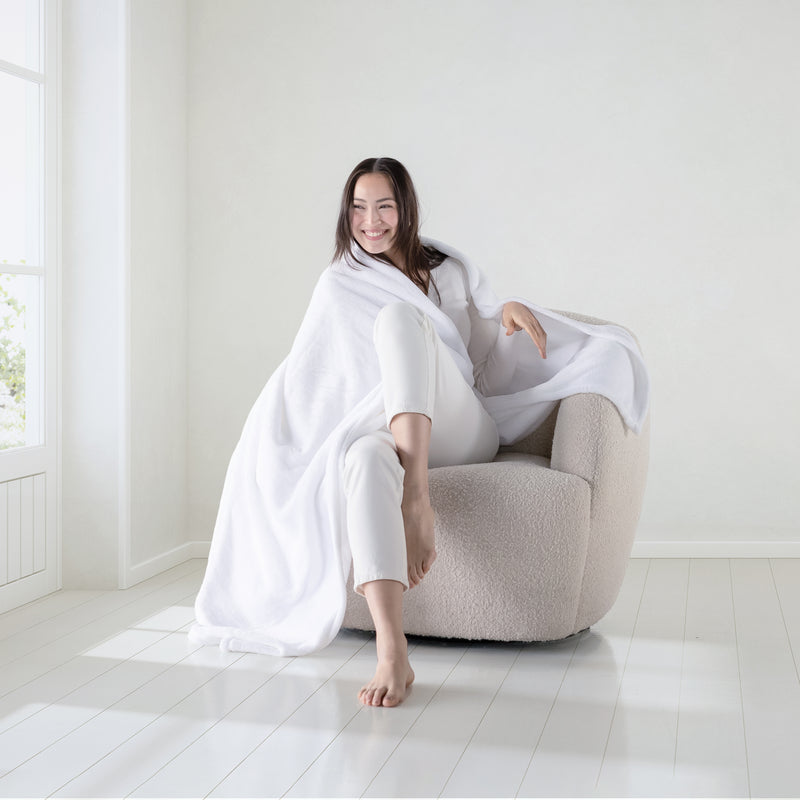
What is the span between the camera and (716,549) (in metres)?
3.36

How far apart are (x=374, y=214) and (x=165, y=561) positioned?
4.62 feet

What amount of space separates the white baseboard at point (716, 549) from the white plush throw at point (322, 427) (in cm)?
105

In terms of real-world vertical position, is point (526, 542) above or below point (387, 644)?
above

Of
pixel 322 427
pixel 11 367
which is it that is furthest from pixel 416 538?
pixel 11 367

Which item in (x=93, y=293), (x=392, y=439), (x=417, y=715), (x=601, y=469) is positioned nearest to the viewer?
(x=417, y=715)

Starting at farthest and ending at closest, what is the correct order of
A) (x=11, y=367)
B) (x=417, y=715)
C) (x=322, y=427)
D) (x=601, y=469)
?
(x=11, y=367)
(x=322, y=427)
(x=601, y=469)
(x=417, y=715)

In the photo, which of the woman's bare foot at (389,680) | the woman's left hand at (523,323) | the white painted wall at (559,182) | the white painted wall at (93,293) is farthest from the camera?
the white painted wall at (559,182)

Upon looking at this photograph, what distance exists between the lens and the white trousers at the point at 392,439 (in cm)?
185

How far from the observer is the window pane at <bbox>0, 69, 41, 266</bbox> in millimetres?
2699

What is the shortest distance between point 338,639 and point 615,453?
0.74m

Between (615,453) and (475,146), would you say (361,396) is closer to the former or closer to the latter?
(615,453)

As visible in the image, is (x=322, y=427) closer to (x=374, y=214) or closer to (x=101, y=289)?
(x=374, y=214)

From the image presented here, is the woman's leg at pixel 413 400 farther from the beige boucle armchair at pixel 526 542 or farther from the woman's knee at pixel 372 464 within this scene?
the beige boucle armchair at pixel 526 542

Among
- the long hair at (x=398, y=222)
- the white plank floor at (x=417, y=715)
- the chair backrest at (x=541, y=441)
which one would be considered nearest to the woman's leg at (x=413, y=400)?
the white plank floor at (x=417, y=715)
